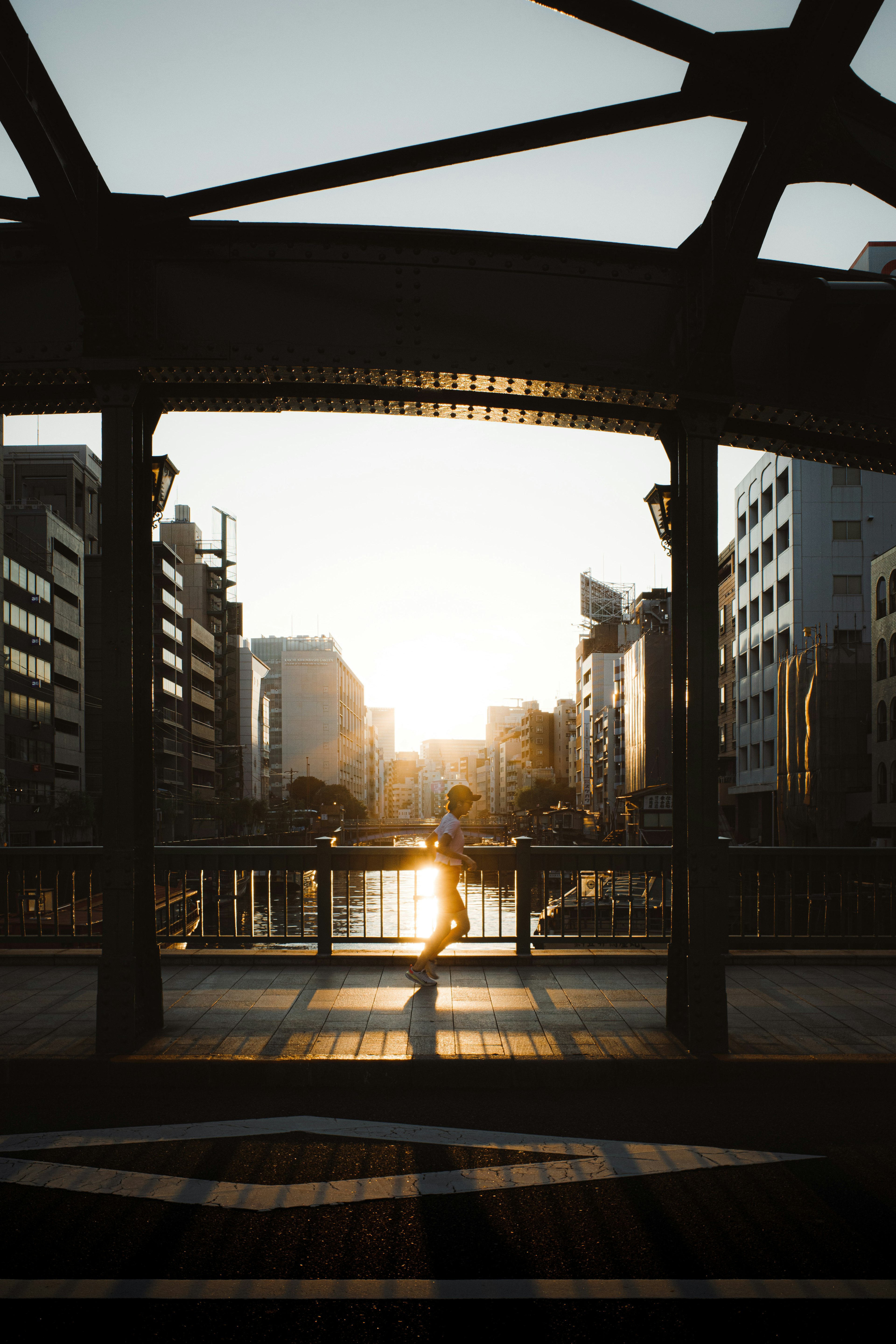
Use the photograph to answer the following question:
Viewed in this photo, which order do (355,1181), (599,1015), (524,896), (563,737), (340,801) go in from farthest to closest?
(563,737) → (340,801) → (524,896) → (599,1015) → (355,1181)

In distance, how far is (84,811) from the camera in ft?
192

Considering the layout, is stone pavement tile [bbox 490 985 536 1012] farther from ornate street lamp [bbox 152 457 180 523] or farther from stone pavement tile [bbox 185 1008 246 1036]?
ornate street lamp [bbox 152 457 180 523]

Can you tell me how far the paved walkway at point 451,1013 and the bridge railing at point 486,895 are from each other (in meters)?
0.76

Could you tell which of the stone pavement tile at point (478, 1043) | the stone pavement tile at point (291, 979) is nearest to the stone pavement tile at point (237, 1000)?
the stone pavement tile at point (291, 979)

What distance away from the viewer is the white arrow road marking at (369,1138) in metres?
5.02

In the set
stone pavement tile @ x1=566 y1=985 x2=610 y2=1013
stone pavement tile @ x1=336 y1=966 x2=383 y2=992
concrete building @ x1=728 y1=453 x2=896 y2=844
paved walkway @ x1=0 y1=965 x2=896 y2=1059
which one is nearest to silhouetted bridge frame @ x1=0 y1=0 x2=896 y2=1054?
paved walkway @ x1=0 y1=965 x2=896 y2=1059

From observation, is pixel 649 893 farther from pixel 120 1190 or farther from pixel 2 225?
pixel 2 225

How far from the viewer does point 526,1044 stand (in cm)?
685

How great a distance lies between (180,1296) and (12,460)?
80684mm

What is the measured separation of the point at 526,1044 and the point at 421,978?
223cm

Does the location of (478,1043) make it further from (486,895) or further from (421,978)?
(486,895)

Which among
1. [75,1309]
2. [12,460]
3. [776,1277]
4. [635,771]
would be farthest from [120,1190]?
[635,771]

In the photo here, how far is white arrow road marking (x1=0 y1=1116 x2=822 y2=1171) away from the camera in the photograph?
5016 millimetres

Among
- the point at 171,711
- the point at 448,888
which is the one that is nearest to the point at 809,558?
the point at 448,888
